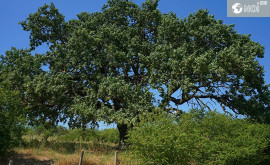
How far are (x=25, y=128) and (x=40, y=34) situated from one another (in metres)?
11.0

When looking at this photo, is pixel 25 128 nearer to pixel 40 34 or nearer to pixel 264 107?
pixel 40 34

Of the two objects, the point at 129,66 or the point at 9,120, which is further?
the point at 129,66

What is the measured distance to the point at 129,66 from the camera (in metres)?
19.7

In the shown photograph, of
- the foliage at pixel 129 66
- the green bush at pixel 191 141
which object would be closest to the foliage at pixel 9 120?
the foliage at pixel 129 66

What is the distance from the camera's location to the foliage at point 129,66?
54.1 ft

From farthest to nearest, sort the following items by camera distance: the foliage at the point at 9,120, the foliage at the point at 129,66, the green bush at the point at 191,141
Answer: the foliage at the point at 129,66 → the foliage at the point at 9,120 → the green bush at the point at 191,141

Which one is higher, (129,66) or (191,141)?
(129,66)

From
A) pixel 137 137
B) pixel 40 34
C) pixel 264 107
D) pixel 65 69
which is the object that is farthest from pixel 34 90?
pixel 264 107

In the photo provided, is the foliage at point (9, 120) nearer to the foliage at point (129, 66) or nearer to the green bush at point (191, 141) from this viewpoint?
the foliage at point (129, 66)

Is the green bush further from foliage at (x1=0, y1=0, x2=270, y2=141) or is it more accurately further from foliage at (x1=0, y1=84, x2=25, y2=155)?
foliage at (x1=0, y1=84, x2=25, y2=155)

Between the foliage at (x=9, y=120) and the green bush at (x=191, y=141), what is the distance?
20.7ft

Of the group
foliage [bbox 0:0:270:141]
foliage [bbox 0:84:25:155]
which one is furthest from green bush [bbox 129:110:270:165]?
foliage [bbox 0:84:25:155]

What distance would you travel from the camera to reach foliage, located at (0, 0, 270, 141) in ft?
54.1

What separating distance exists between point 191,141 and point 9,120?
933 centimetres
